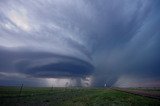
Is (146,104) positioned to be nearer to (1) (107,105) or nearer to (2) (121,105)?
(2) (121,105)

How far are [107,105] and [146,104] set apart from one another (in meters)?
6.46

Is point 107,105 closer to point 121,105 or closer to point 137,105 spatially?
point 121,105

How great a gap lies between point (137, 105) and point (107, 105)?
5204mm

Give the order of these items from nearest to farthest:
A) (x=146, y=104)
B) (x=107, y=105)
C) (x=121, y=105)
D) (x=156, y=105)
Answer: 1. (x=156, y=105)
2. (x=146, y=104)
3. (x=121, y=105)
4. (x=107, y=105)

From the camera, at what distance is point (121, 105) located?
2545cm

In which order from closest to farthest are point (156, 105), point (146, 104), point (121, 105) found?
point (156, 105), point (146, 104), point (121, 105)

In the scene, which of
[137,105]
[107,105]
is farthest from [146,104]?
[107,105]

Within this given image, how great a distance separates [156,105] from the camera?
68.9 ft

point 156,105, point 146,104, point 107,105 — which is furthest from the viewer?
point 107,105

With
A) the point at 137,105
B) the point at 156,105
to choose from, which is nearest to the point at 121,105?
the point at 137,105

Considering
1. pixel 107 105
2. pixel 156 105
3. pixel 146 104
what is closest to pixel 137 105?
pixel 146 104

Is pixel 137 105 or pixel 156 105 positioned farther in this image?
pixel 137 105

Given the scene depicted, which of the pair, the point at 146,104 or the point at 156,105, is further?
the point at 146,104

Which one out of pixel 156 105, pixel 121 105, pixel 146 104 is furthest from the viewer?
pixel 121 105
